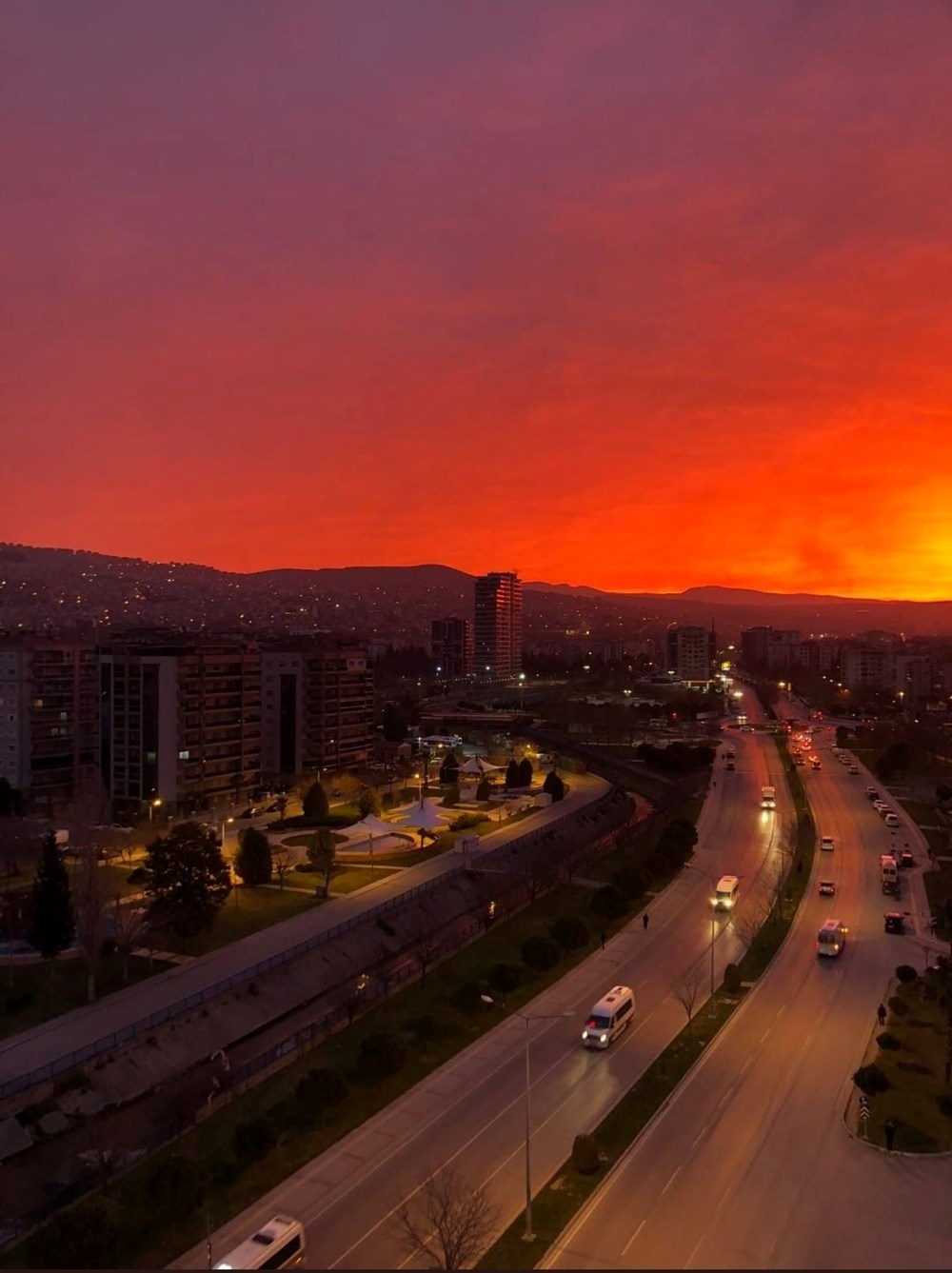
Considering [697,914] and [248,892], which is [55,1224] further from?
[697,914]

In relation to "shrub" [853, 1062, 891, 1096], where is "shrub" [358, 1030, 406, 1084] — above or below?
below

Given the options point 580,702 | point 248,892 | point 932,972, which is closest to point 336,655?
point 248,892

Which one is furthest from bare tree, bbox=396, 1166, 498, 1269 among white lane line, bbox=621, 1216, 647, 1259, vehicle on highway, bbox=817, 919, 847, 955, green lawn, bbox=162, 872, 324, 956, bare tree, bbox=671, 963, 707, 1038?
vehicle on highway, bbox=817, 919, 847, 955

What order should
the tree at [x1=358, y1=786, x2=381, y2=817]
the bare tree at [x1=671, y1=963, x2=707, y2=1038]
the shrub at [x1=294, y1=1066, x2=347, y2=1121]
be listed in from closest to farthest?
the shrub at [x1=294, y1=1066, x2=347, y2=1121] < the bare tree at [x1=671, y1=963, x2=707, y2=1038] < the tree at [x1=358, y1=786, x2=381, y2=817]

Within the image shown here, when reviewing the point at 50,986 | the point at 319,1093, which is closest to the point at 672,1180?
the point at 319,1093

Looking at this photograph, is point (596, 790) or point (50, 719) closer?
point (50, 719)

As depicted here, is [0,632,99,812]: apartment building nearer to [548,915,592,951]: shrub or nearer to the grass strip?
[548,915,592,951]: shrub

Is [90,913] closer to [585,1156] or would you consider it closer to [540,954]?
[540,954]

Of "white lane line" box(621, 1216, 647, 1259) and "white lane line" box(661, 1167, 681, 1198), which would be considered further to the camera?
"white lane line" box(661, 1167, 681, 1198)
